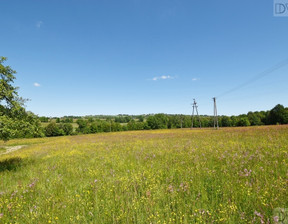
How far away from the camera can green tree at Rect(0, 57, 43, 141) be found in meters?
6.99

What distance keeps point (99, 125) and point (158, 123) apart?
48.9 metres

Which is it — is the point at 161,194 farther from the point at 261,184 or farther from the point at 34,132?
the point at 34,132

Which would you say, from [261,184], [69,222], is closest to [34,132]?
[69,222]

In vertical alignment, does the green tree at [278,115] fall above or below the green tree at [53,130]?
above

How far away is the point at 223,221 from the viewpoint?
2299 millimetres

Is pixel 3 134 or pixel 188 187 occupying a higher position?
pixel 3 134

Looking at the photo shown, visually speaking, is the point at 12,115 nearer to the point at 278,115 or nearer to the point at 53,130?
the point at 53,130

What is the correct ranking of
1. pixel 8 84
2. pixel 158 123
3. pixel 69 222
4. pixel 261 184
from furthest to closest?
pixel 158 123 → pixel 8 84 → pixel 261 184 → pixel 69 222

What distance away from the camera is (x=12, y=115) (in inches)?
302

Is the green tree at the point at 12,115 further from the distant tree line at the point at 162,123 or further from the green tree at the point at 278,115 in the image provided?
the green tree at the point at 278,115

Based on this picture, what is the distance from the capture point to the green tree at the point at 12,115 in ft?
22.9

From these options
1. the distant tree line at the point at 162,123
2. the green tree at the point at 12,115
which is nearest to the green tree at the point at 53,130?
the distant tree line at the point at 162,123

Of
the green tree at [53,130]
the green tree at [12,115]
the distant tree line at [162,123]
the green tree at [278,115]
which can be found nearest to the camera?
the green tree at [12,115]

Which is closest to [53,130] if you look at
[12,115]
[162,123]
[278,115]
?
[162,123]
